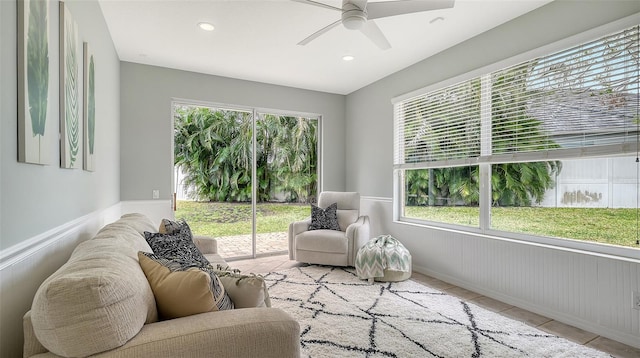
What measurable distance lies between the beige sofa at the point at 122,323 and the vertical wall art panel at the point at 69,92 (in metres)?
0.70

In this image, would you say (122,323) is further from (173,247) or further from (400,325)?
(400,325)

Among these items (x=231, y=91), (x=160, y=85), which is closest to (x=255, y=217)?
(x=231, y=91)

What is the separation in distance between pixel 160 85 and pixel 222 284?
3.60m

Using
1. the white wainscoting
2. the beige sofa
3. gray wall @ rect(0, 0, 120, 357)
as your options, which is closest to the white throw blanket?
the white wainscoting

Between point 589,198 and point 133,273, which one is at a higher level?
point 589,198

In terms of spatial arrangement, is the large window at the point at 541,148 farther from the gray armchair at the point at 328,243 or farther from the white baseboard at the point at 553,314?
the gray armchair at the point at 328,243

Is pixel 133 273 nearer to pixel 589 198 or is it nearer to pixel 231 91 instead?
pixel 589 198

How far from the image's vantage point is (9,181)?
3.53 ft

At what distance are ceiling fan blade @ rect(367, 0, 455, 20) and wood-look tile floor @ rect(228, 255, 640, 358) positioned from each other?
2.49 metres

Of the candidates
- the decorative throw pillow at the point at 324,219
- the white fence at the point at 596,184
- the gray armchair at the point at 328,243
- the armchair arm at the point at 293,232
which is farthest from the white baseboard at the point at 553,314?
the armchair arm at the point at 293,232

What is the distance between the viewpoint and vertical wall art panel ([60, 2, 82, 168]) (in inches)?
63.4

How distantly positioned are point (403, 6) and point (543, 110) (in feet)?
5.42

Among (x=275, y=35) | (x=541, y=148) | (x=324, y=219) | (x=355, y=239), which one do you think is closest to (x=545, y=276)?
(x=541, y=148)

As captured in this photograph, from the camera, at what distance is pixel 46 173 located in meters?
1.42
